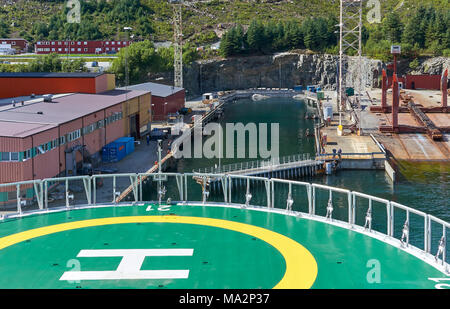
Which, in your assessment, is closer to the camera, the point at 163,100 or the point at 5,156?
the point at 5,156

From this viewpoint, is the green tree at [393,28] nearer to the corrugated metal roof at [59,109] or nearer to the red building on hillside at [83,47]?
the red building on hillside at [83,47]

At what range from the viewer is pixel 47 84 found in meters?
60.8

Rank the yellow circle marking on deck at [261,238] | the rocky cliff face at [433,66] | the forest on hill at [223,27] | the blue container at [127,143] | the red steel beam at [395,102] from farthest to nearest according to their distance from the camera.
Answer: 1. the forest on hill at [223,27]
2. the rocky cliff face at [433,66]
3. the red steel beam at [395,102]
4. the blue container at [127,143]
5. the yellow circle marking on deck at [261,238]

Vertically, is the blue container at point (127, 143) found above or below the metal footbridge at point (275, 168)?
above

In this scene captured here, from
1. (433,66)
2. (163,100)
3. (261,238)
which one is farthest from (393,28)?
(261,238)

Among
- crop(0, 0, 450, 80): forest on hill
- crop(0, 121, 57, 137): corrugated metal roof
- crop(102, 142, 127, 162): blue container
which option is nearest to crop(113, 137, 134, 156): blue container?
crop(102, 142, 127, 162): blue container

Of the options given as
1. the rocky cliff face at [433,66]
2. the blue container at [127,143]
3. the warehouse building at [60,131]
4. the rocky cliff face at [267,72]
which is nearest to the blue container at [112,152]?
the warehouse building at [60,131]

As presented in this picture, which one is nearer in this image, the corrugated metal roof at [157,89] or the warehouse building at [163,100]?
the warehouse building at [163,100]

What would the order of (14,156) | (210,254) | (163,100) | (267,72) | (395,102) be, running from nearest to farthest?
(210,254), (14,156), (395,102), (163,100), (267,72)

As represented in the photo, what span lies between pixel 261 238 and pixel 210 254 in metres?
2.01

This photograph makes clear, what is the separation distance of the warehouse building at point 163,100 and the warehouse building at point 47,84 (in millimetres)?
14863

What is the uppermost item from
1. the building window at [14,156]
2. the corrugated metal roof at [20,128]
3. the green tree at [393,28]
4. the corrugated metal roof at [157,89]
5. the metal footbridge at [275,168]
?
the green tree at [393,28]

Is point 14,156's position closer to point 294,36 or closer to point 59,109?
point 59,109

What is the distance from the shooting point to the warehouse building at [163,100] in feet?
254
